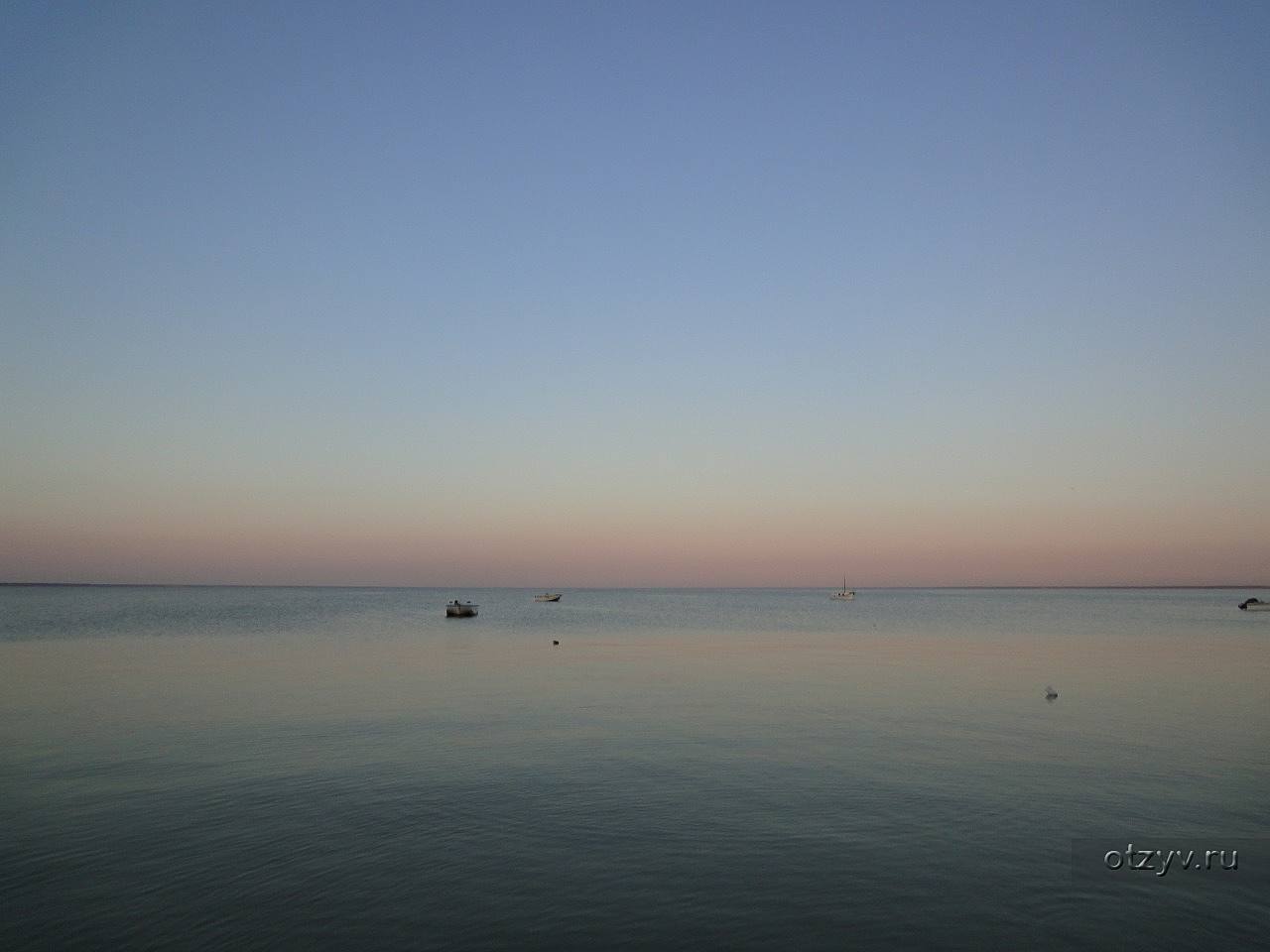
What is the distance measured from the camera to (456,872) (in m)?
15.9

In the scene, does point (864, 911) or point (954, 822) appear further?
point (954, 822)

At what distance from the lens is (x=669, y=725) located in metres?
31.6

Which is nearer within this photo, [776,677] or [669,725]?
[669,725]

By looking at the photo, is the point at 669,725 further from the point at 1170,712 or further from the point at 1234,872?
the point at 1170,712

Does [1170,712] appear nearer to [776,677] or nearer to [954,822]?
[776,677]

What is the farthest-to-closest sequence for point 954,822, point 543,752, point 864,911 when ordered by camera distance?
point 543,752
point 954,822
point 864,911

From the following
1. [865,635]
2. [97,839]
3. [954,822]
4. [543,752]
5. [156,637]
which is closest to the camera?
[97,839]

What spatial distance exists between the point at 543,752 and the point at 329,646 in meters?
46.9

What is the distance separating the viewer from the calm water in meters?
13.9

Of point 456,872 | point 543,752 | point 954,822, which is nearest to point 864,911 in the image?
point 954,822

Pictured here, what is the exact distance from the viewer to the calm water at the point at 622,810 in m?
13.9

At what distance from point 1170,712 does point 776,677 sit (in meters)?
18.9

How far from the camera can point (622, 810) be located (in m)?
20.1

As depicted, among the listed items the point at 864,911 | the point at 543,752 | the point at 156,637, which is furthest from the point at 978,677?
the point at 156,637
